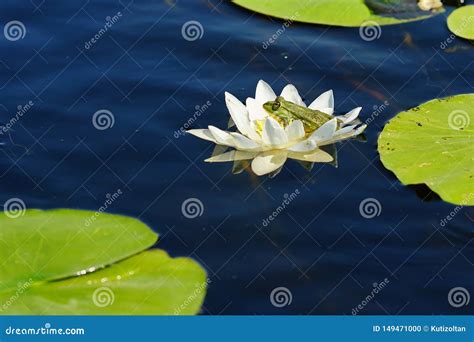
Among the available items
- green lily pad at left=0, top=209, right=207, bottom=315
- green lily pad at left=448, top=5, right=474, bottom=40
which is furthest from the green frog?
green lily pad at left=448, top=5, right=474, bottom=40

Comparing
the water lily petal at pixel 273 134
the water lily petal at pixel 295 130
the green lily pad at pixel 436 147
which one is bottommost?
the water lily petal at pixel 273 134

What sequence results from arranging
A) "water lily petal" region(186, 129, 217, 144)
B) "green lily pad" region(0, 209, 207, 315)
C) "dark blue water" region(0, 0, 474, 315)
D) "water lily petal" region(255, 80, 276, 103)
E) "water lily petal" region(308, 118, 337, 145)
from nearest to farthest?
"green lily pad" region(0, 209, 207, 315), "dark blue water" region(0, 0, 474, 315), "water lily petal" region(308, 118, 337, 145), "water lily petal" region(186, 129, 217, 144), "water lily petal" region(255, 80, 276, 103)

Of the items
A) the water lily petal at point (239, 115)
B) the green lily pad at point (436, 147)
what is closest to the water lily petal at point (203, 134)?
the water lily petal at point (239, 115)

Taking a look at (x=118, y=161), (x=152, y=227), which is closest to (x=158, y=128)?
(x=118, y=161)

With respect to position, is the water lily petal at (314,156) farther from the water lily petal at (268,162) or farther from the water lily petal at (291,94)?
the water lily petal at (291,94)

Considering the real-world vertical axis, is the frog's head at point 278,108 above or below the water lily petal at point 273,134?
above

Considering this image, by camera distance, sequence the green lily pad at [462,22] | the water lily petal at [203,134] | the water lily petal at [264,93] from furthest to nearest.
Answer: the green lily pad at [462,22], the water lily petal at [264,93], the water lily petal at [203,134]

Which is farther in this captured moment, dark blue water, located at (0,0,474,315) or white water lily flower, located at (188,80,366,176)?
white water lily flower, located at (188,80,366,176)

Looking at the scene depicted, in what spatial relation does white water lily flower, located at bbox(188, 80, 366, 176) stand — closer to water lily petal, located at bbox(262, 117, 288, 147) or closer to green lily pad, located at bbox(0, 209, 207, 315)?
water lily petal, located at bbox(262, 117, 288, 147)
